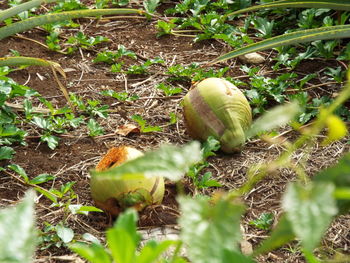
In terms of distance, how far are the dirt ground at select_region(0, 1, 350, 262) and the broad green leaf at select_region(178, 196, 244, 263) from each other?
47.6 inches

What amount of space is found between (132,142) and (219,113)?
1.17 feet

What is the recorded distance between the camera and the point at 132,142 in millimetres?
2305

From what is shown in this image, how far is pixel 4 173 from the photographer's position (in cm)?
208

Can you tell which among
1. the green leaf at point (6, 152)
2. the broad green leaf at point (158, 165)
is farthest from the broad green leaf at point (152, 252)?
the green leaf at point (6, 152)

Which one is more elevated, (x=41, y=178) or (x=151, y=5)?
(x=41, y=178)

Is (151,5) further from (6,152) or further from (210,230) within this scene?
(210,230)

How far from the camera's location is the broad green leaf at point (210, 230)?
52 centimetres

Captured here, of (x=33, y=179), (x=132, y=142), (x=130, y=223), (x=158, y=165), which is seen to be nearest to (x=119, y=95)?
(x=132, y=142)

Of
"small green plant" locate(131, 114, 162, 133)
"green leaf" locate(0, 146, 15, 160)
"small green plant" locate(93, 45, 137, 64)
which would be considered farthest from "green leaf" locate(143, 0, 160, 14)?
"green leaf" locate(0, 146, 15, 160)

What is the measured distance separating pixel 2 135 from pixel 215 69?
43.4 inches

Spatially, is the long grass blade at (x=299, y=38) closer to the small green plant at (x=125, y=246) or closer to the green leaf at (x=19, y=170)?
the green leaf at (x=19, y=170)

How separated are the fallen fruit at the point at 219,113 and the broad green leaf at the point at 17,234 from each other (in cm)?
164

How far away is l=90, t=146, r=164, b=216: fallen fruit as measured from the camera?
178 centimetres

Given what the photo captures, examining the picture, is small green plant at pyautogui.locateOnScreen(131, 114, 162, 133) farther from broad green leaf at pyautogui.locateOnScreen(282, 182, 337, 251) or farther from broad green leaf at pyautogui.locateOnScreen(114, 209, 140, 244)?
broad green leaf at pyautogui.locateOnScreen(282, 182, 337, 251)
